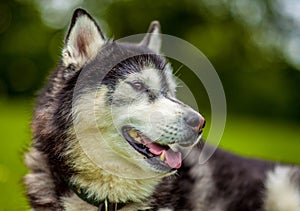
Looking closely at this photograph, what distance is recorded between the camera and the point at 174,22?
26.2m

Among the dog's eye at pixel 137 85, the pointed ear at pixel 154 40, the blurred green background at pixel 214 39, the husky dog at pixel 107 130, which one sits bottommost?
the husky dog at pixel 107 130

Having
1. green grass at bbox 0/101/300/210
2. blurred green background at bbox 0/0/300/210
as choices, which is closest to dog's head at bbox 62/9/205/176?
green grass at bbox 0/101/300/210

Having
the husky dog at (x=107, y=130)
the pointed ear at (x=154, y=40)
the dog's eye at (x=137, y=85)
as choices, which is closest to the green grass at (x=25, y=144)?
the husky dog at (x=107, y=130)

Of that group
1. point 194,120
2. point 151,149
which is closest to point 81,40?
point 151,149

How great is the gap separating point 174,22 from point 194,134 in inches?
901

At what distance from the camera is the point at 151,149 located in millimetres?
3775

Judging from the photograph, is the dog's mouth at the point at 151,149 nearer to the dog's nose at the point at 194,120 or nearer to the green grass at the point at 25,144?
the dog's nose at the point at 194,120

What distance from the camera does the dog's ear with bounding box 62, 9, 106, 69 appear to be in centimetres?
396

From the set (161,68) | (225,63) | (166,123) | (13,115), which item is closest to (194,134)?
(166,123)

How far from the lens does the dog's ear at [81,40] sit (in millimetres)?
3956

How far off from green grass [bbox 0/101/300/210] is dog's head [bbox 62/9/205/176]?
73 cm

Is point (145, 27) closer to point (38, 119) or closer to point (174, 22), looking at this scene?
point (174, 22)

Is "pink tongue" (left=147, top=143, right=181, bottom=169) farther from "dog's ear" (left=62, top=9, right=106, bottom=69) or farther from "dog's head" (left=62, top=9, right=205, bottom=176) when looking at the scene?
"dog's ear" (left=62, top=9, right=106, bottom=69)

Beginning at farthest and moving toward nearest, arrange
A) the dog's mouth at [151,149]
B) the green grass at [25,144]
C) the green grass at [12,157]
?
the green grass at [25,144] < the green grass at [12,157] < the dog's mouth at [151,149]
